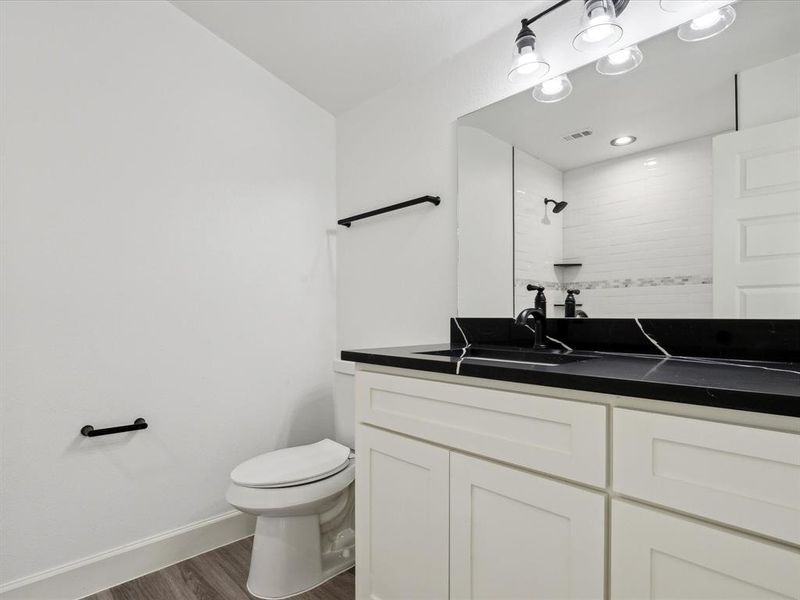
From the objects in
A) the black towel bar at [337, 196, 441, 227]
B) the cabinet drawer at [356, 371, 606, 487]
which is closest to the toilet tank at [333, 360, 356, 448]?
the black towel bar at [337, 196, 441, 227]

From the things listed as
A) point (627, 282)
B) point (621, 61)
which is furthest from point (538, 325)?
point (621, 61)

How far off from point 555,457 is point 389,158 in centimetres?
158

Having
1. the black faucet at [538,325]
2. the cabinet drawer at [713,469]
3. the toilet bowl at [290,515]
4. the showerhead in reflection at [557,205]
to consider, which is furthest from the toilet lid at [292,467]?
the showerhead in reflection at [557,205]

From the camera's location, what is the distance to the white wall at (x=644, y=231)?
3.97 feet

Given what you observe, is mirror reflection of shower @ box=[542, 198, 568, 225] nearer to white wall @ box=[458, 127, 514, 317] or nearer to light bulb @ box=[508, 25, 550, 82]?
white wall @ box=[458, 127, 514, 317]

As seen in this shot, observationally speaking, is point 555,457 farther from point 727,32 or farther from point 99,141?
point 99,141

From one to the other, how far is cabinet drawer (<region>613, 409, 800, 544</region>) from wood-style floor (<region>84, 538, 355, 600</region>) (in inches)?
49.2

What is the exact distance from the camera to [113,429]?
1597 mm

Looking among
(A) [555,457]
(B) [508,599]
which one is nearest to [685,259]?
(A) [555,457]

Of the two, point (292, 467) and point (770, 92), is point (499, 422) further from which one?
point (770, 92)

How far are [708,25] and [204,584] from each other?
2.46 metres

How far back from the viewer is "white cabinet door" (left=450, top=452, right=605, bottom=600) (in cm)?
86

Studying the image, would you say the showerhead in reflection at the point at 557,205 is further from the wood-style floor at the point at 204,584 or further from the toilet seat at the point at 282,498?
the wood-style floor at the point at 204,584

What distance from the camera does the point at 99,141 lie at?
1.63 meters
